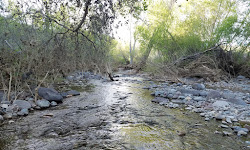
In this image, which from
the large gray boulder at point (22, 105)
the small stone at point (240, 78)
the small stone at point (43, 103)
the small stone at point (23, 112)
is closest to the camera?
the small stone at point (23, 112)

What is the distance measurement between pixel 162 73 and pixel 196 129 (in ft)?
27.6

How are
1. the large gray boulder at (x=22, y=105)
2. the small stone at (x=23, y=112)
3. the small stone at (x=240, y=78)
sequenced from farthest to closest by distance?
the small stone at (x=240, y=78) < the large gray boulder at (x=22, y=105) < the small stone at (x=23, y=112)

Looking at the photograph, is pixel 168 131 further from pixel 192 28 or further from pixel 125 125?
pixel 192 28

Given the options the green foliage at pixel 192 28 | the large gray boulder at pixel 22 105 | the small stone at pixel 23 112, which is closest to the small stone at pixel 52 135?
the small stone at pixel 23 112

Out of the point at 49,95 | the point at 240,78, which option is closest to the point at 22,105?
the point at 49,95

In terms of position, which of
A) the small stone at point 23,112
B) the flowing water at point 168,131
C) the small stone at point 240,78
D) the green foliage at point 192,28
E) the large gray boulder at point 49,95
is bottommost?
the flowing water at point 168,131

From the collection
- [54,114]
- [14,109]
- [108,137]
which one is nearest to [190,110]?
[108,137]

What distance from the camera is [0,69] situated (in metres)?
5.34

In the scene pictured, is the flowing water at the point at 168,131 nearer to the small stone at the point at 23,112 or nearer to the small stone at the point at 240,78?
the small stone at the point at 23,112

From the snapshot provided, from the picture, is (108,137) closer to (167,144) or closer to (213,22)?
(167,144)

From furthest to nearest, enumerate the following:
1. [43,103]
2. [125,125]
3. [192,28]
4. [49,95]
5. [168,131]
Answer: [192,28]
[49,95]
[43,103]
[125,125]
[168,131]

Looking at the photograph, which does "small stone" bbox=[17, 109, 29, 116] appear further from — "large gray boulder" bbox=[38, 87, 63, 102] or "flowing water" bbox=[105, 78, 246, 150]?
"flowing water" bbox=[105, 78, 246, 150]

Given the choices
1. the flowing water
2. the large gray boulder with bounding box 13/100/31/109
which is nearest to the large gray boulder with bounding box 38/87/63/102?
the large gray boulder with bounding box 13/100/31/109

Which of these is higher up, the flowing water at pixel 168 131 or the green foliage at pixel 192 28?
the green foliage at pixel 192 28
